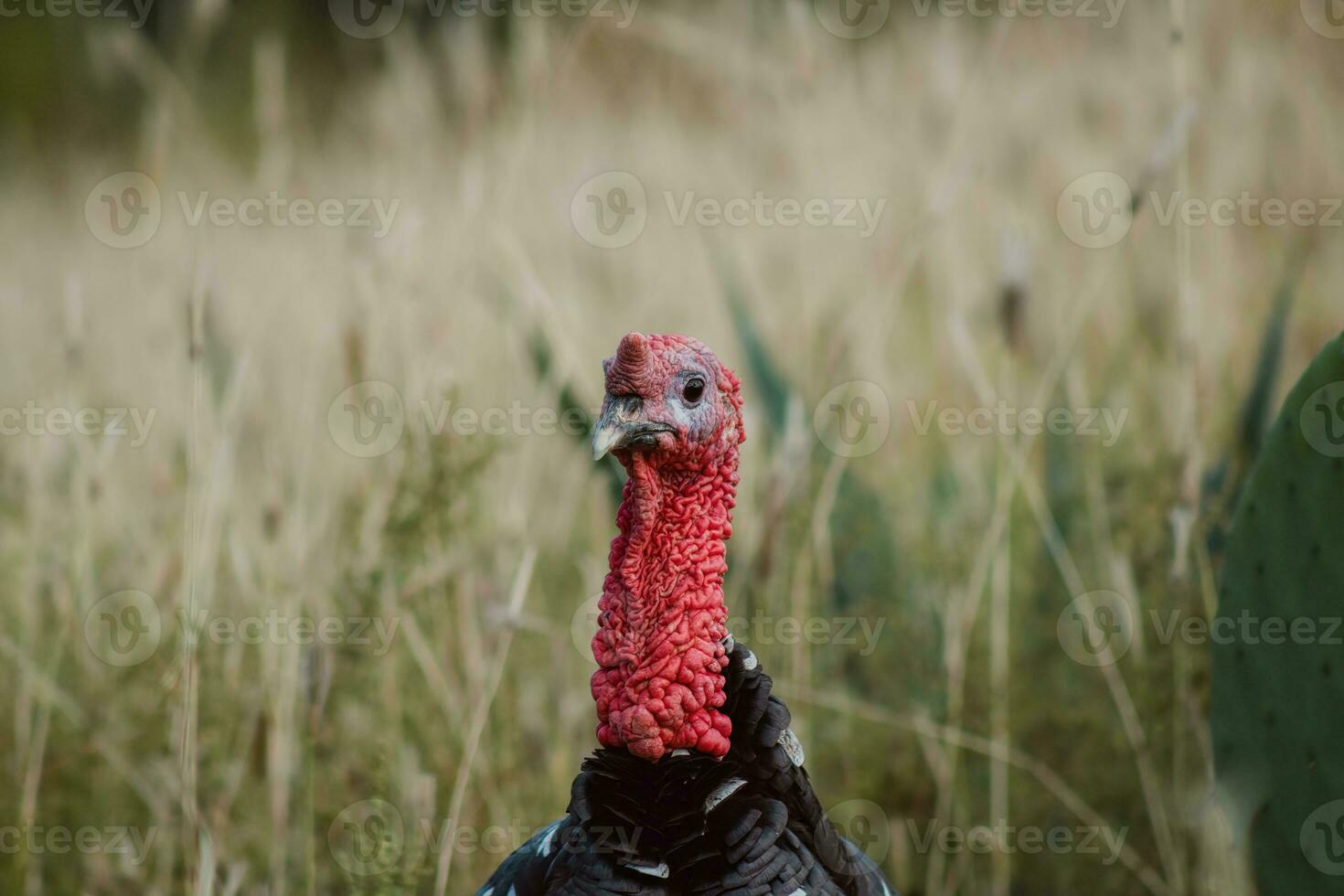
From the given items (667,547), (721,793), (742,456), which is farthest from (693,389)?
(742,456)

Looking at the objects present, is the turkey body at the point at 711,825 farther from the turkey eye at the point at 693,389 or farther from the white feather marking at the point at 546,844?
the turkey eye at the point at 693,389

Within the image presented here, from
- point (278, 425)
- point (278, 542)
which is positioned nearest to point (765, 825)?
point (278, 542)

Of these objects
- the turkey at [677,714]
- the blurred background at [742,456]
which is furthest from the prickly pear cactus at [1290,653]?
the turkey at [677,714]

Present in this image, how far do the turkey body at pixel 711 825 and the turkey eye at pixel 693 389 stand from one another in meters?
0.46

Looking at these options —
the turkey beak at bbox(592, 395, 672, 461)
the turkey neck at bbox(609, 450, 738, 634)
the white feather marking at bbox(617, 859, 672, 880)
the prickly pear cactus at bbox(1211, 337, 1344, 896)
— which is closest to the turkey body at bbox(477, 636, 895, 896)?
the white feather marking at bbox(617, 859, 672, 880)

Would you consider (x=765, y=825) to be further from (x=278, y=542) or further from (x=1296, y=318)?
(x=1296, y=318)

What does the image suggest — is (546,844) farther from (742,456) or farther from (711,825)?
(742,456)

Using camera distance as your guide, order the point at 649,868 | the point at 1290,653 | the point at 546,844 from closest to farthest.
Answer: the point at 649,868 < the point at 546,844 < the point at 1290,653

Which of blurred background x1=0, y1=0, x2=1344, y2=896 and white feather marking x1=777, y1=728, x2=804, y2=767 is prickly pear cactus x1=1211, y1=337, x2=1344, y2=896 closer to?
blurred background x1=0, y1=0, x2=1344, y2=896

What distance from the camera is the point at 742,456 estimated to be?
4.64 m

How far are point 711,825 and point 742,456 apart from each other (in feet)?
8.84

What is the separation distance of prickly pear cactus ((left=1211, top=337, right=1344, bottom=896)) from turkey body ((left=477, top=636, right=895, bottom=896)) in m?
1.03

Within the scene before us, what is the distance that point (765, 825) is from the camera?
204cm

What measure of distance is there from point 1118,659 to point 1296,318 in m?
1.74
